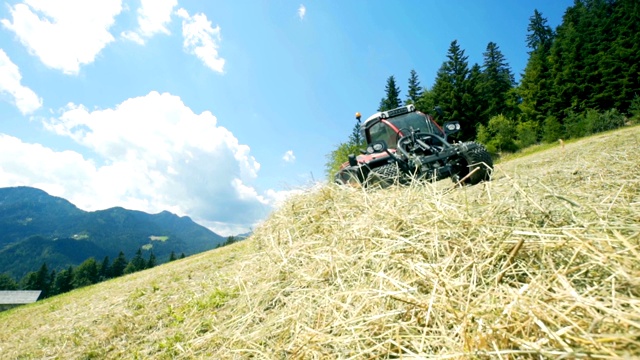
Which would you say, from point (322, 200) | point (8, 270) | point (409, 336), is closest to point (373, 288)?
point (409, 336)

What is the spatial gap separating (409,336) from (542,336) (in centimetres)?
43

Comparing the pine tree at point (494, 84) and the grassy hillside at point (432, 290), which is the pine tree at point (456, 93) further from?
the grassy hillside at point (432, 290)

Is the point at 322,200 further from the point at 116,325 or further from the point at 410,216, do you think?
the point at 116,325

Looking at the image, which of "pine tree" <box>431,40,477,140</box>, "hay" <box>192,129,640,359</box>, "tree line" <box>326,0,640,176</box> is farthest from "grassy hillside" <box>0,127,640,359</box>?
"pine tree" <box>431,40,477,140</box>

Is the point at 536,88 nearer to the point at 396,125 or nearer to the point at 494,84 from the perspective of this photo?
the point at 494,84

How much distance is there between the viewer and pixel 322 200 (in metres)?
3.61

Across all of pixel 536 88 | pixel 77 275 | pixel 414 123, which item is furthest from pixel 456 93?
pixel 77 275

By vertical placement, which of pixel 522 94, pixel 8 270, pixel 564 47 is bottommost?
pixel 8 270

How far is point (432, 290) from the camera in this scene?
4.21 ft

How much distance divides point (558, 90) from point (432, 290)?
4971 cm

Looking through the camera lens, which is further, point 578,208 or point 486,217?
point 486,217

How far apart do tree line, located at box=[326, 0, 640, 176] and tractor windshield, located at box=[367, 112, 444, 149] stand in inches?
931

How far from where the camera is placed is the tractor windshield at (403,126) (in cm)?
726

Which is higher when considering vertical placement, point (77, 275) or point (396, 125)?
point (396, 125)
